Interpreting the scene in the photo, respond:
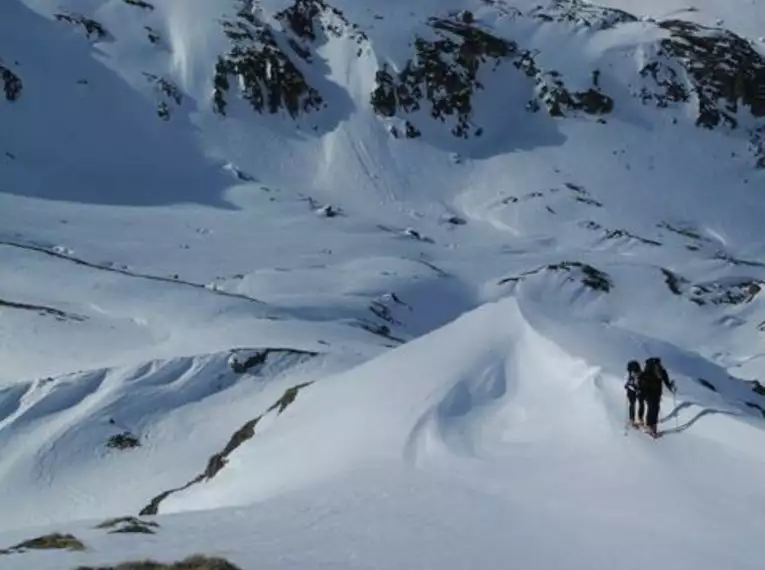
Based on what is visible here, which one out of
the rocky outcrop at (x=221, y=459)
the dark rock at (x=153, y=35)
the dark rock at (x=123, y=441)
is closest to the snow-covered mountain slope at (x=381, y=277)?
the dark rock at (x=123, y=441)

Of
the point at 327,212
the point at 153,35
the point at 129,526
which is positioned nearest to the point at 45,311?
the point at 129,526

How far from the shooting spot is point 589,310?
233 feet

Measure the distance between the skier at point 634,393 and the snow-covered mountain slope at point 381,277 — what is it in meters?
0.54

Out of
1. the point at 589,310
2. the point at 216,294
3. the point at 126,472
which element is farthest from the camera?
the point at 589,310

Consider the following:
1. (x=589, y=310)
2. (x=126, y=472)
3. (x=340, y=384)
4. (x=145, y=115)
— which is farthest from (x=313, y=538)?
(x=145, y=115)

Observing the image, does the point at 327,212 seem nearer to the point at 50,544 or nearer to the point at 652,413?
the point at 652,413

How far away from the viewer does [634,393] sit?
59.6 ft

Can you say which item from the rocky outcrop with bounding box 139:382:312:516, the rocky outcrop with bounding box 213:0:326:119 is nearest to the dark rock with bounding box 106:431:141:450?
the rocky outcrop with bounding box 139:382:312:516

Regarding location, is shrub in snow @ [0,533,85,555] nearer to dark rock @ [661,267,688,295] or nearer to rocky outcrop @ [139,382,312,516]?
rocky outcrop @ [139,382,312,516]

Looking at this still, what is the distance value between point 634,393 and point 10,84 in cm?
8380

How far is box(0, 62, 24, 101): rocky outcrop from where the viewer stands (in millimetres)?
90750

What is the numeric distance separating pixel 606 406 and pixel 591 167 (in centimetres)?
8548

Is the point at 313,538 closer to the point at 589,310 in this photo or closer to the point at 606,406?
the point at 606,406

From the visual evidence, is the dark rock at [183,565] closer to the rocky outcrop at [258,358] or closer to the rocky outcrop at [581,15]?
the rocky outcrop at [258,358]
